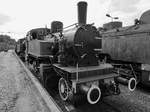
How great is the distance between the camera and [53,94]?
16.6 feet

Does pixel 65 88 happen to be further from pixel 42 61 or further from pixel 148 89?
pixel 148 89

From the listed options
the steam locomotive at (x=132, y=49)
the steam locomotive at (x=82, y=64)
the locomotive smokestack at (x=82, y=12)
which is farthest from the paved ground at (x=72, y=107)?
the locomotive smokestack at (x=82, y=12)

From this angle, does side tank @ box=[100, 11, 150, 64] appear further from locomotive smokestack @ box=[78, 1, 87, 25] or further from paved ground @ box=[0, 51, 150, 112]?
locomotive smokestack @ box=[78, 1, 87, 25]

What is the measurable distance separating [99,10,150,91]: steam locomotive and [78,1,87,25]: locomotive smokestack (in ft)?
6.95

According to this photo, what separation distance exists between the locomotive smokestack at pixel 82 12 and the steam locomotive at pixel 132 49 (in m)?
2.12

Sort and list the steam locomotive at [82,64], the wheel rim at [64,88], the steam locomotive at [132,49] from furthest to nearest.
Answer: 1. the steam locomotive at [132,49]
2. the wheel rim at [64,88]
3. the steam locomotive at [82,64]

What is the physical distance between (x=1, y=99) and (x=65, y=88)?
2.02 meters

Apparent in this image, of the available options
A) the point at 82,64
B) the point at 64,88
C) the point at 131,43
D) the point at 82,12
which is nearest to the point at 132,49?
the point at 131,43

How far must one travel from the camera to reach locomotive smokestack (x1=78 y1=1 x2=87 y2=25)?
13.5 feet

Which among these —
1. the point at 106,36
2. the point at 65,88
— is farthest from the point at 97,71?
the point at 106,36

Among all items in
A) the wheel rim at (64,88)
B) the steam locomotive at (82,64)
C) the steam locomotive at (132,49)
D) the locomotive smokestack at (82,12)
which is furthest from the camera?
the steam locomotive at (132,49)

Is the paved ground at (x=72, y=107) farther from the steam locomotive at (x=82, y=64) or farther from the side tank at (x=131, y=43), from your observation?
the side tank at (x=131, y=43)

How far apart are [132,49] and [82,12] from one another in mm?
3001

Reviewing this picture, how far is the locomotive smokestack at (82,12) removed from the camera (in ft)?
13.5
